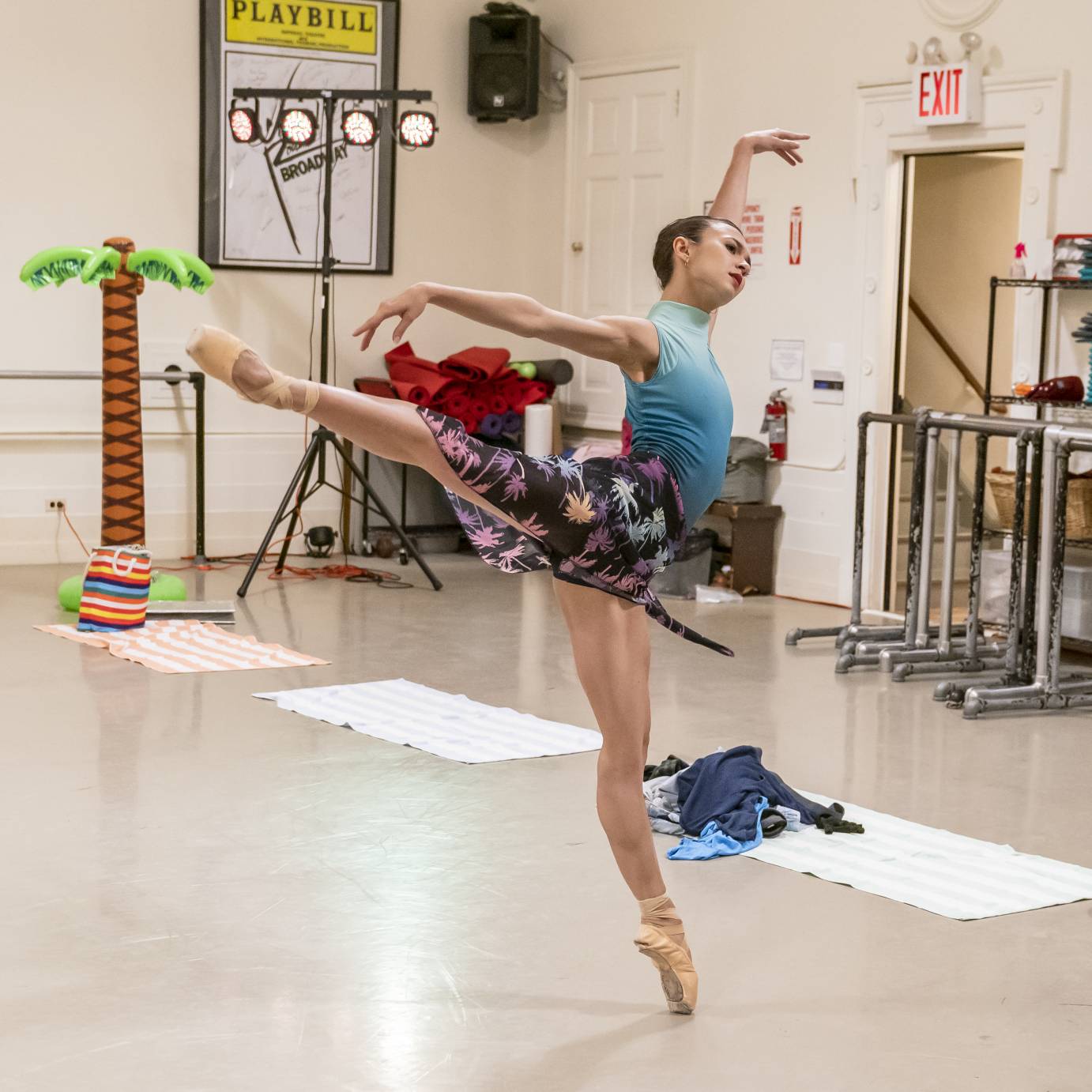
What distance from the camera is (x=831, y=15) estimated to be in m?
7.72

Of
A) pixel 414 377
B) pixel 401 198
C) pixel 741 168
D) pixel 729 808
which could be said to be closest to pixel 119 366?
pixel 414 377

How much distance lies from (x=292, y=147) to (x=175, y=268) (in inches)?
87.8

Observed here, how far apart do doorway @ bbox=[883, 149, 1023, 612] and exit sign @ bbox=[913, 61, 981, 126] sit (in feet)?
4.24

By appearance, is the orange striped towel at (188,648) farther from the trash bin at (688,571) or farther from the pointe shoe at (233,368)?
the pointe shoe at (233,368)

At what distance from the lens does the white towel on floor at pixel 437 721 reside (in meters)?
4.82

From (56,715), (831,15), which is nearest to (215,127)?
(831,15)

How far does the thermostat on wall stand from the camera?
308 inches

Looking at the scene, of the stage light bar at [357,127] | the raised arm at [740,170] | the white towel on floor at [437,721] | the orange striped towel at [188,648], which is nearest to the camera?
the raised arm at [740,170]

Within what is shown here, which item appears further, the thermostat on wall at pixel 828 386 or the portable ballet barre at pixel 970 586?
the thermostat on wall at pixel 828 386

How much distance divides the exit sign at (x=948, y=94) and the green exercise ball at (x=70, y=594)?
4181 millimetres

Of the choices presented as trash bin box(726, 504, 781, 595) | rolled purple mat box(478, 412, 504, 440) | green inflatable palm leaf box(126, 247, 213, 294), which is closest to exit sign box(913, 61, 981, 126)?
trash bin box(726, 504, 781, 595)

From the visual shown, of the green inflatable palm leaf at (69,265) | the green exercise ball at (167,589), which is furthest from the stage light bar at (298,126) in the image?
the green exercise ball at (167,589)

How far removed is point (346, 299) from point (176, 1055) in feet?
22.9

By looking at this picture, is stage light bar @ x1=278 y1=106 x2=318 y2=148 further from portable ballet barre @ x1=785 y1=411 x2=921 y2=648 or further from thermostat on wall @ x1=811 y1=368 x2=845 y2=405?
portable ballet barre @ x1=785 y1=411 x2=921 y2=648
